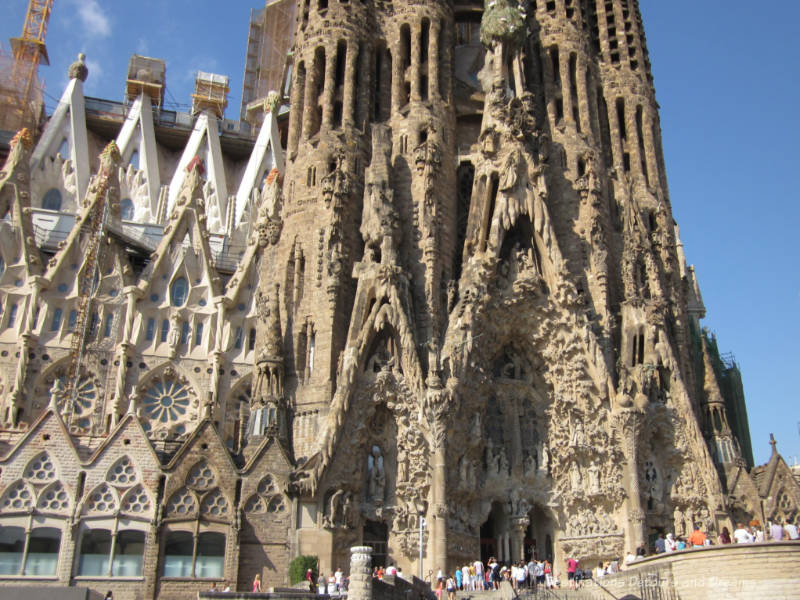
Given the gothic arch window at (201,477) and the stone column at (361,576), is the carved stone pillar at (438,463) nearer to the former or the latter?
the gothic arch window at (201,477)

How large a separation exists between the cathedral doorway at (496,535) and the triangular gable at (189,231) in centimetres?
1443

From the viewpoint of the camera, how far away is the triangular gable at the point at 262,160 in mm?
44844

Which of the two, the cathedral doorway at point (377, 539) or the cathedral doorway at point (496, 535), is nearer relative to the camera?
the cathedral doorway at point (377, 539)

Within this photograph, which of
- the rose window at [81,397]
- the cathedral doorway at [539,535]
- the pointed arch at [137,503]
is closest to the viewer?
the pointed arch at [137,503]

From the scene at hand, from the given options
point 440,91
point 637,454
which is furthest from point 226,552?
point 440,91

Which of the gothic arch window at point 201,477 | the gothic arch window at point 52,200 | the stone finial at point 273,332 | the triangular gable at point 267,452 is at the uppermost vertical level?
the gothic arch window at point 52,200

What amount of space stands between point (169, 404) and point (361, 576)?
18.0 metres

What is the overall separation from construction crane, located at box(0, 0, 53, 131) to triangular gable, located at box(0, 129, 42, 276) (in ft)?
41.7

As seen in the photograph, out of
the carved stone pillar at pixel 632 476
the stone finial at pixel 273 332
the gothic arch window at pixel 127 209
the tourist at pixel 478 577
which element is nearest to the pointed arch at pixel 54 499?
the stone finial at pixel 273 332

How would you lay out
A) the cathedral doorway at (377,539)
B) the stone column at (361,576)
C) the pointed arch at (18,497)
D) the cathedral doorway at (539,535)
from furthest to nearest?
the cathedral doorway at (539,535) < the cathedral doorway at (377,539) < the pointed arch at (18,497) < the stone column at (361,576)

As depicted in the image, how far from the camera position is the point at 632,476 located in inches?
1077

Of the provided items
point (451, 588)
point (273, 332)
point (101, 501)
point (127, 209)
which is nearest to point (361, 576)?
point (451, 588)

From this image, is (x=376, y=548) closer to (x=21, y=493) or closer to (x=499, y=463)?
(x=499, y=463)

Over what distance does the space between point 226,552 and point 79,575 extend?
12.6 ft
